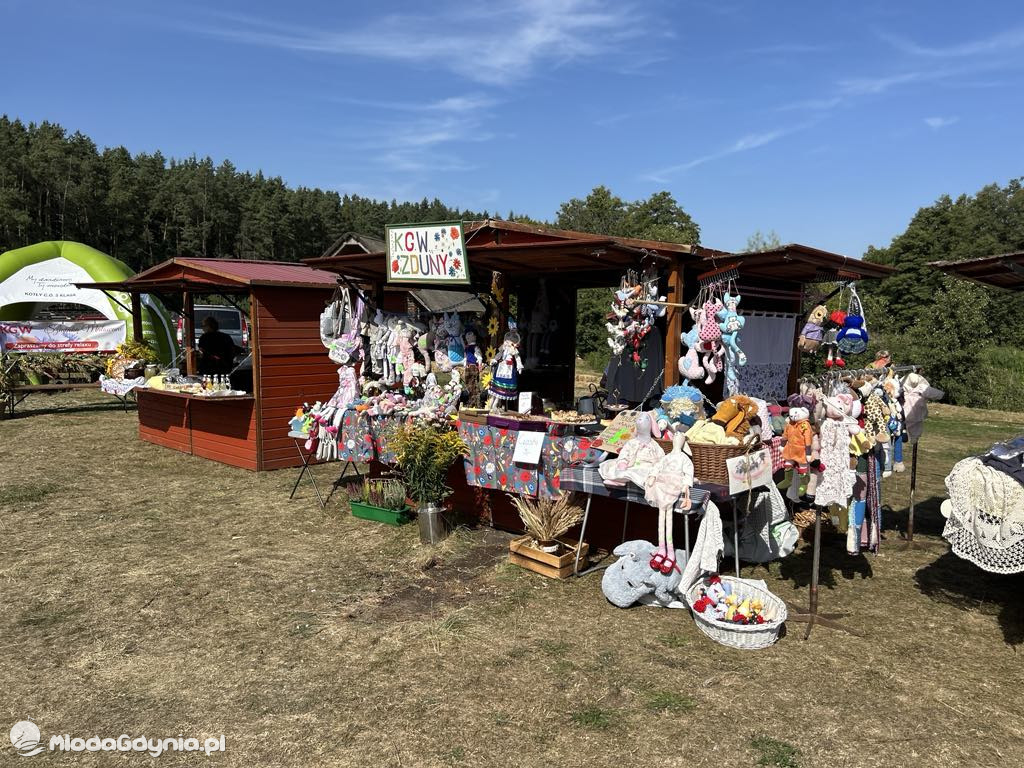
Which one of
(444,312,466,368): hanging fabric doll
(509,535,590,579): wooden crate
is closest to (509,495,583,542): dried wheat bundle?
(509,535,590,579): wooden crate

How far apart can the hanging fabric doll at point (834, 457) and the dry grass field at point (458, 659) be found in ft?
3.12

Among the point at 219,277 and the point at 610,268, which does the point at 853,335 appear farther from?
the point at 219,277

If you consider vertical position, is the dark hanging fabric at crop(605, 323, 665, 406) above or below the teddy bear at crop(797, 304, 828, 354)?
below

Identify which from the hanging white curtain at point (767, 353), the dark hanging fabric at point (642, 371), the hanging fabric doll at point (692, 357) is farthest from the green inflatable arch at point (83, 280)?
the hanging fabric doll at point (692, 357)

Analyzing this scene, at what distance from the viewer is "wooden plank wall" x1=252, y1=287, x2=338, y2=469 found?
954 cm

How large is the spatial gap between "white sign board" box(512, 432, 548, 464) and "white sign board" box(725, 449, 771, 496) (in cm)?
175

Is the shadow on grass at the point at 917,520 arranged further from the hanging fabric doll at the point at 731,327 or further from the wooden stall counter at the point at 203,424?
the wooden stall counter at the point at 203,424

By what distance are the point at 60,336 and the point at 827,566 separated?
17.1m

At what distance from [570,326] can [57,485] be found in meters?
6.99

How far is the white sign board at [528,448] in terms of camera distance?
5.85m

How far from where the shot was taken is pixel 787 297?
7.48 meters

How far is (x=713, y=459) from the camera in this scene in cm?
469

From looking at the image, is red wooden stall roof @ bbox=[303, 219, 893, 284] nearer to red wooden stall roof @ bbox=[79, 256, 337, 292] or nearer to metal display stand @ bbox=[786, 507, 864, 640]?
metal display stand @ bbox=[786, 507, 864, 640]

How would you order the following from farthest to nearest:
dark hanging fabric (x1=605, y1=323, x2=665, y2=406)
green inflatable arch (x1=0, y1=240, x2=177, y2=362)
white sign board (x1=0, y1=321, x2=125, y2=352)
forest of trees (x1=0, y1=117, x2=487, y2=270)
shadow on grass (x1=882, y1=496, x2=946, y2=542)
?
forest of trees (x1=0, y1=117, x2=487, y2=270) → green inflatable arch (x1=0, y1=240, x2=177, y2=362) → white sign board (x1=0, y1=321, x2=125, y2=352) → shadow on grass (x1=882, y1=496, x2=946, y2=542) → dark hanging fabric (x1=605, y1=323, x2=665, y2=406)
